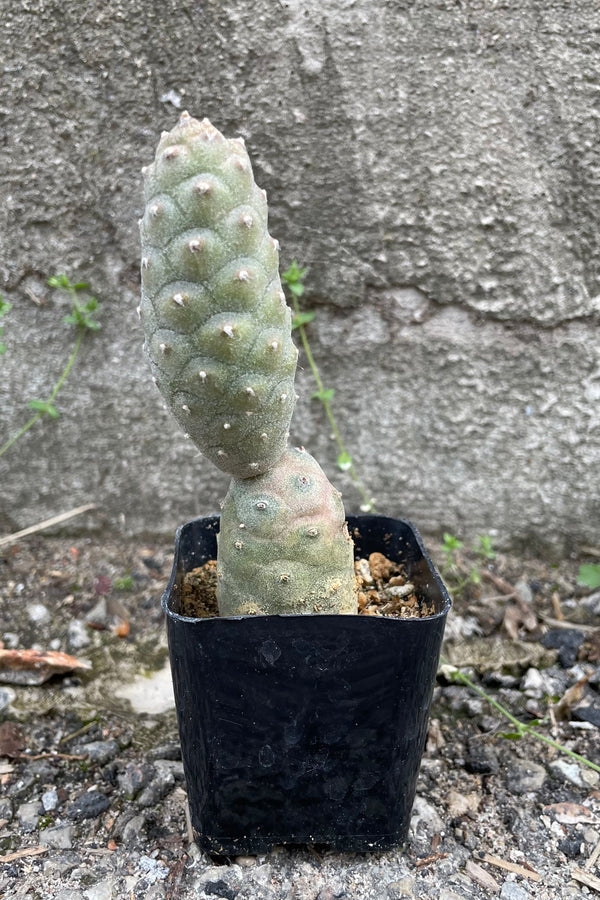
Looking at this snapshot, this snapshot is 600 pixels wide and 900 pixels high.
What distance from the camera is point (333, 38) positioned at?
1.54m

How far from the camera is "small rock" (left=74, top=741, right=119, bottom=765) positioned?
127 centimetres

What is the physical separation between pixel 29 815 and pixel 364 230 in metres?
1.38

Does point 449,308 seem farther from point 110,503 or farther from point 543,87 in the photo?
point 110,503

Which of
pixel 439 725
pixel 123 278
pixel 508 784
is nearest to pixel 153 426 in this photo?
pixel 123 278

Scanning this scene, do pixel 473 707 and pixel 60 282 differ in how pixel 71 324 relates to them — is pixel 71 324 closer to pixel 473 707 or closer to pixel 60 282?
pixel 60 282

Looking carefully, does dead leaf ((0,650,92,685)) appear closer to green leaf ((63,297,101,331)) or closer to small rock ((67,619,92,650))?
small rock ((67,619,92,650))

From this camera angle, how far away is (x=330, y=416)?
5.78ft

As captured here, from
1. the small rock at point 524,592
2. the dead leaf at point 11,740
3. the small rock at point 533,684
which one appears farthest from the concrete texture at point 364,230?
the dead leaf at point 11,740

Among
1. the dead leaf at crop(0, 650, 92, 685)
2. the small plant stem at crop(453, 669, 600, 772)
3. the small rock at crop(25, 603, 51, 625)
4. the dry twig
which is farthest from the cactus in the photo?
the dry twig

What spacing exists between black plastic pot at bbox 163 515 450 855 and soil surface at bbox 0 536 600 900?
0.08m

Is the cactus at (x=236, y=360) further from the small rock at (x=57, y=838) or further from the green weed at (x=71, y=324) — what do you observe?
the green weed at (x=71, y=324)

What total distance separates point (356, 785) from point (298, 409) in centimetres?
99

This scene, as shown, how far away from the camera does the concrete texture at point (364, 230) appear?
155cm

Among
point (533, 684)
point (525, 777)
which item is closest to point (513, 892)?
point (525, 777)
